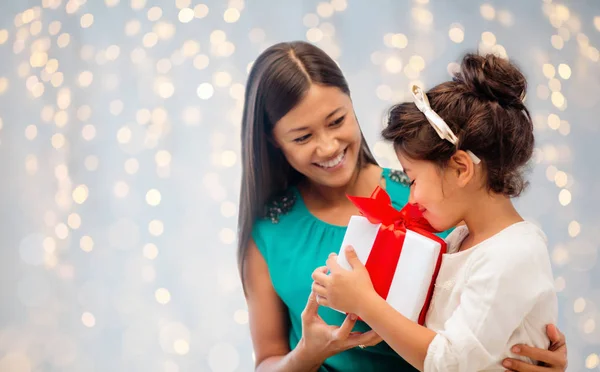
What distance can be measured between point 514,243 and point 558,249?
4.84ft

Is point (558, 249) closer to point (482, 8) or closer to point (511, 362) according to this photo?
point (482, 8)

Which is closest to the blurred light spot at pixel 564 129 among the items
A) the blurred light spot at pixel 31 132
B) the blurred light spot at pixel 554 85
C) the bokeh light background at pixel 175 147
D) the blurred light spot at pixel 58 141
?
the bokeh light background at pixel 175 147

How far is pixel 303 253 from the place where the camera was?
5.88 feet

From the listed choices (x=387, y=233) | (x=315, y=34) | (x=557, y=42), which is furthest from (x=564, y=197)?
(x=387, y=233)

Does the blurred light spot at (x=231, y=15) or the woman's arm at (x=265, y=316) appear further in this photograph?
the blurred light spot at (x=231, y=15)

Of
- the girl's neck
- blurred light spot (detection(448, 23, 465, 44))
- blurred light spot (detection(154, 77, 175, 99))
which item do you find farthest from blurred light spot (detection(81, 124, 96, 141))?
the girl's neck

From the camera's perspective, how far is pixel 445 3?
263 centimetres

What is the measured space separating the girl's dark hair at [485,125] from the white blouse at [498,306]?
14 cm

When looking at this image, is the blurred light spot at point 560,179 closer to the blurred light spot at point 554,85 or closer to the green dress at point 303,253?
the blurred light spot at point 554,85

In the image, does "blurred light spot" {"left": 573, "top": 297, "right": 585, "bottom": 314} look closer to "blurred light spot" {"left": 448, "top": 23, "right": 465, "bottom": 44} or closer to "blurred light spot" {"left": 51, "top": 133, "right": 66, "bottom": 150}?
"blurred light spot" {"left": 448, "top": 23, "right": 465, "bottom": 44}

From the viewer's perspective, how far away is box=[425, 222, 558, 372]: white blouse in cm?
123

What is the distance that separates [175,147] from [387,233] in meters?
1.41

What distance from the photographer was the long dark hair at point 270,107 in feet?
5.49

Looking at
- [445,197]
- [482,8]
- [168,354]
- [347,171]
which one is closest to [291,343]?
[347,171]
